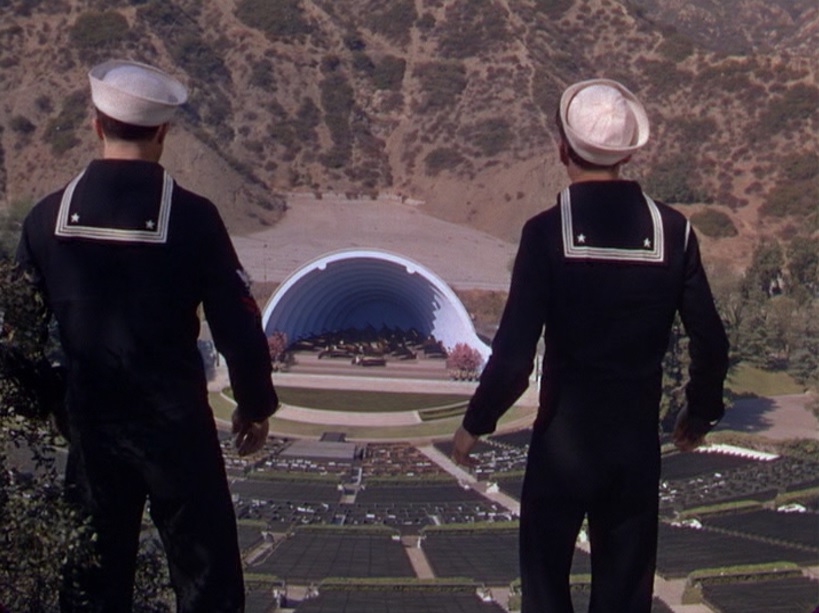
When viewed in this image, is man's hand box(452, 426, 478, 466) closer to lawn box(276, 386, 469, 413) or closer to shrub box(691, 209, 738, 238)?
lawn box(276, 386, 469, 413)

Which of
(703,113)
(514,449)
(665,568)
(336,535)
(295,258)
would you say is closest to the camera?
(665,568)

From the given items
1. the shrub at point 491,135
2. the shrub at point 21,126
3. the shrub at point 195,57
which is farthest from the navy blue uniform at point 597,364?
the shrub at point 195,57

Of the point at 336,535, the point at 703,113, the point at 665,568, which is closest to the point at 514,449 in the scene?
the point at 336,535

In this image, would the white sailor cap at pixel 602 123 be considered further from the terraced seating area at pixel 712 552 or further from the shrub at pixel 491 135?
the shrub at pixel 491 135

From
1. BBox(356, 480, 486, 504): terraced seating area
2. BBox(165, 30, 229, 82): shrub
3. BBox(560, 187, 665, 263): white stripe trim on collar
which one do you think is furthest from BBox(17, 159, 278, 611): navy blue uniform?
BBox(165, 30, 229, 82): shrub

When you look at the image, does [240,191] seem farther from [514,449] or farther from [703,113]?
[514,449]

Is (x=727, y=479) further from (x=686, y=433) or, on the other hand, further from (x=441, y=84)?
(x=441, y=84)
